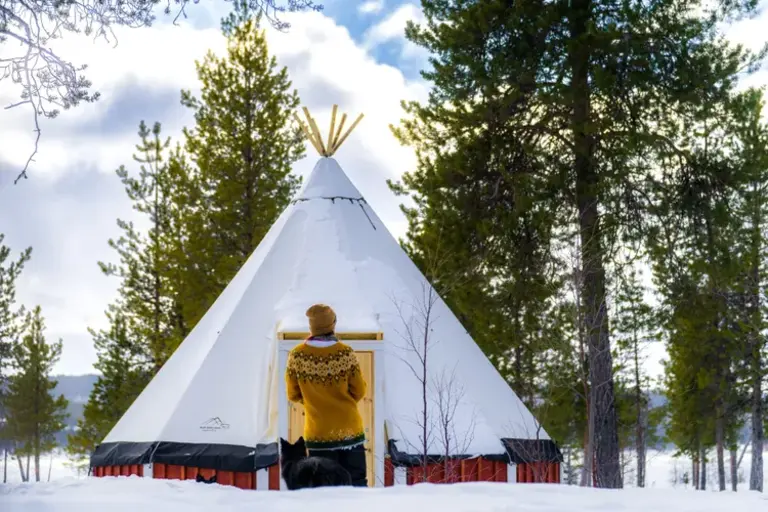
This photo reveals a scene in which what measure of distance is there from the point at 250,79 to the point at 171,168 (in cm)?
244

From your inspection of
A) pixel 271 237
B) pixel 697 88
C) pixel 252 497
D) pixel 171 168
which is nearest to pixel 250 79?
pixel 171 168

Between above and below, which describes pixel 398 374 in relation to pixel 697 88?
A: below

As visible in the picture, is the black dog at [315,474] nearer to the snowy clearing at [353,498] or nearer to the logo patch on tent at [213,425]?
the snowy clearing at [353,498]

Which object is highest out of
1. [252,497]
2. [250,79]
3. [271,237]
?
[250,79]

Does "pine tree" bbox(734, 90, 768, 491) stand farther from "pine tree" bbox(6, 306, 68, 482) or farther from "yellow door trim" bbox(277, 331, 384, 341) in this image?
"pine tree" bbox(6, 306, 68, 482)

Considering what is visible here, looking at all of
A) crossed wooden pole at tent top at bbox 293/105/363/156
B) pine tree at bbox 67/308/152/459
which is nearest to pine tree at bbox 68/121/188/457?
pine tree at bbox 67/308/152/459

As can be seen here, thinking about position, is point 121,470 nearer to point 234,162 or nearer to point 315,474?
point 315,474

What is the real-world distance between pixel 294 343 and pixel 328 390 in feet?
8.36

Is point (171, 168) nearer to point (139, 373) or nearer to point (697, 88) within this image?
point (139, 373)

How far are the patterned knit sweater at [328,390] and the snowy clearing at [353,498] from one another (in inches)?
55.9

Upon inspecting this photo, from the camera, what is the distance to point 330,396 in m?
5.56

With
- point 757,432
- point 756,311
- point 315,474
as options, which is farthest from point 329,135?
point 757,432

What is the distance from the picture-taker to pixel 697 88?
10.0 m

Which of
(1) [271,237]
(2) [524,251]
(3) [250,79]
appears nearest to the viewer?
(1) [271,237]
